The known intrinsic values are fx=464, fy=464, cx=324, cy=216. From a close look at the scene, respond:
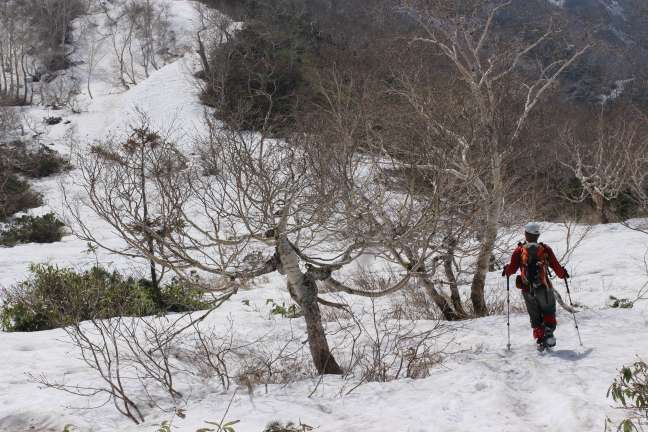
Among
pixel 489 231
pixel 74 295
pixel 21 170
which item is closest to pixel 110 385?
pixel 74 295

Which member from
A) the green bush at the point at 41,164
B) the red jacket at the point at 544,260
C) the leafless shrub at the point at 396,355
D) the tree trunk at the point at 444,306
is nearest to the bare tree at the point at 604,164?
the tree trunk at the point at 444,306

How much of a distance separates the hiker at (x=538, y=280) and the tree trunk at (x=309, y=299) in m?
2.32

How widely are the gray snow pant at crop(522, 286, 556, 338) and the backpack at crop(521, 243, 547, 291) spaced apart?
0.09 metres

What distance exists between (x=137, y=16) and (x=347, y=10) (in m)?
18.1

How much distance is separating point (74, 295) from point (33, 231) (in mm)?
9354

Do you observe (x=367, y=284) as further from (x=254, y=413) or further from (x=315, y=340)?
(x=254, y=413)

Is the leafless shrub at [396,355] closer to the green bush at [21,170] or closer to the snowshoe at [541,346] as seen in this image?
the snowshoe at [541,346]

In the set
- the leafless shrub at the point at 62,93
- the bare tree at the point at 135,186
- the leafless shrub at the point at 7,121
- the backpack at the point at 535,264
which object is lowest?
the backpack at the point at 535,264

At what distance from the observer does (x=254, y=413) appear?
13.0 feet

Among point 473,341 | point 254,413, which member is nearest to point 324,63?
point 473,341

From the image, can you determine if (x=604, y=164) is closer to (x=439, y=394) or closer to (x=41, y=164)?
(x=439, y=394)

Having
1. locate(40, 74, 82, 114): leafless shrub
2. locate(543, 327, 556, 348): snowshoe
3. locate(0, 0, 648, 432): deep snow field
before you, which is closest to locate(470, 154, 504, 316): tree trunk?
locate(0, 0, 648, 432): deep snow field

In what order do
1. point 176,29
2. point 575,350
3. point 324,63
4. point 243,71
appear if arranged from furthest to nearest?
point 176,29
point 324,63
point 243,71
point 575,350

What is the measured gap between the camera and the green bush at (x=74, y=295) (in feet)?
26.1
